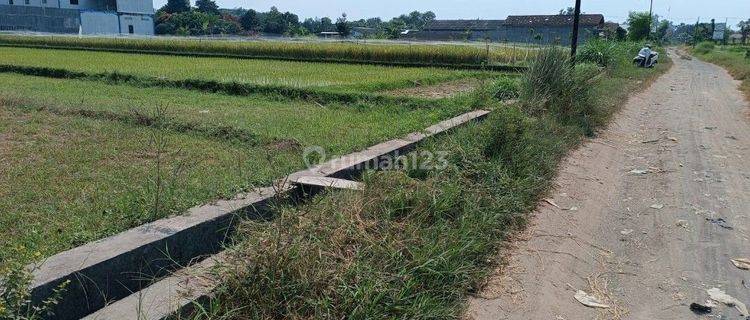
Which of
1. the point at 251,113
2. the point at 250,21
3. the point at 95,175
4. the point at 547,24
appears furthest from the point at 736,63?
the point at 250,21

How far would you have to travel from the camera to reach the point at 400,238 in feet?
10.6

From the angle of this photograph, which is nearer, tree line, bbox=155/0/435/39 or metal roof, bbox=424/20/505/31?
metal roof, bbox=424/20/505/31

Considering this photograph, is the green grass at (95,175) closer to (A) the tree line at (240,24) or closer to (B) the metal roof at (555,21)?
(B) the metal roof at (555,21)

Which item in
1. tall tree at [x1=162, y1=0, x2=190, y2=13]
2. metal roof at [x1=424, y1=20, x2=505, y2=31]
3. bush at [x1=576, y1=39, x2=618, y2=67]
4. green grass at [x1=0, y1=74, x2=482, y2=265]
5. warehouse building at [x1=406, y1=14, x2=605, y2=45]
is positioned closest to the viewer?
green grass at [x1=0, y1=74, x2=482, y2=265]

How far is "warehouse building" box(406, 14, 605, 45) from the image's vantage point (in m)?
34.3

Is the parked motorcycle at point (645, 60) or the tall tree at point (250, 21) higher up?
the tall tree at point (250, 21)

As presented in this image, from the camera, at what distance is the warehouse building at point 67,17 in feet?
170

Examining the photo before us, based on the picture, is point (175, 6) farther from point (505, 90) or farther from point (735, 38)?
point (505, 90)

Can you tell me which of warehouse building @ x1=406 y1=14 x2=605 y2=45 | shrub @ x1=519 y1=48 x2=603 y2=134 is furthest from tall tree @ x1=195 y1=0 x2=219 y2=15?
shrub @ x1=519 y1=48 x2=603 y2=134

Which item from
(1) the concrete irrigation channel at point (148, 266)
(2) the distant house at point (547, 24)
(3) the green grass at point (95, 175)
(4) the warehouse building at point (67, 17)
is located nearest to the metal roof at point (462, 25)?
(2) the distant house at point (547, 24)

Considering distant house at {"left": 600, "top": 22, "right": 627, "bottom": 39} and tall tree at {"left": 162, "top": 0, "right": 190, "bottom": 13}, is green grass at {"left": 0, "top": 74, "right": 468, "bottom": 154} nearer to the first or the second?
distant house at {"left": 600, "top": 22, "right": 627, "bottom": 39}

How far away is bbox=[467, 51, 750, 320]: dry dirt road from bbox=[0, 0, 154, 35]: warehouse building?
176 ft

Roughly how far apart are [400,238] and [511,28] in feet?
135

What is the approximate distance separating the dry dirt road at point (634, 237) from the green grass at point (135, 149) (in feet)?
6.28
